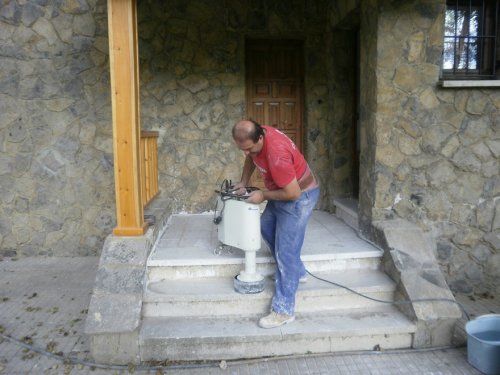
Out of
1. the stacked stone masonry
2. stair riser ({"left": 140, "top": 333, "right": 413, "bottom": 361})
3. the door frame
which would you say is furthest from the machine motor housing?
the door frame

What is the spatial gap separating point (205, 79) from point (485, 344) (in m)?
3.99

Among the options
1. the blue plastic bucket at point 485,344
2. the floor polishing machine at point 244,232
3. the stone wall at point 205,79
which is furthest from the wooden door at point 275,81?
the blue plastic bucket at point 485,344

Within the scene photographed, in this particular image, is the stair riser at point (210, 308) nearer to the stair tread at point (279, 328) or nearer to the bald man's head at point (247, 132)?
the stair tread at point (279, 328)

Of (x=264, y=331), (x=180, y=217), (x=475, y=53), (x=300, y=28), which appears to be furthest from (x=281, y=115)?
(x=264, y=331)

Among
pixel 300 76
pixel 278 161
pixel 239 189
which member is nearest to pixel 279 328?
pixel 239 189

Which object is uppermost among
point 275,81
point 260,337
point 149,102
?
point 275,81

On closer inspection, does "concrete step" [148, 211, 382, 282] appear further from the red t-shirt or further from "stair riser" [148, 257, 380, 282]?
the red t-shirt

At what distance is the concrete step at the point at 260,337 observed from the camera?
289cm

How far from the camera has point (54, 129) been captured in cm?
498

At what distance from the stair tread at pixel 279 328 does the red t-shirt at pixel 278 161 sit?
1025mm

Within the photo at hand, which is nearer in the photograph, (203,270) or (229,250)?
(203,270)

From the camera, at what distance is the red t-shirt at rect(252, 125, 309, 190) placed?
2.80 m

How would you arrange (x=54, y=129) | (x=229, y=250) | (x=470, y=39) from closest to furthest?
1. (x=229, y=250)
2. (x=470, y=39)
3. (x=54, y=129)

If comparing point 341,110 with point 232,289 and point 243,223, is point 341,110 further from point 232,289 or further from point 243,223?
point 232,289
